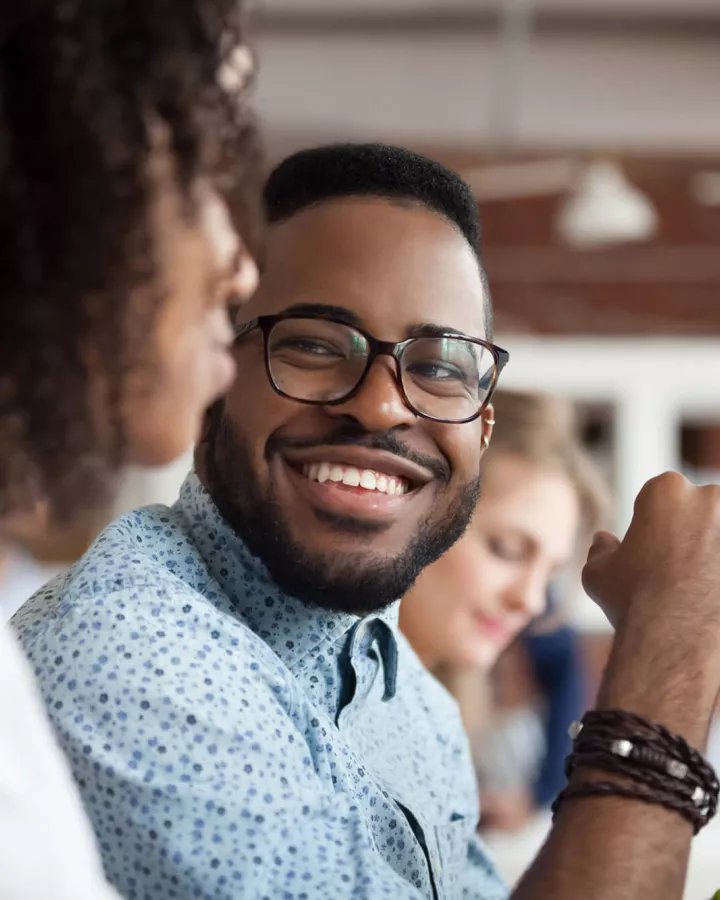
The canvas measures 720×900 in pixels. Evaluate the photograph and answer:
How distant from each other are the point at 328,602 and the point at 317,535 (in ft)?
0.16

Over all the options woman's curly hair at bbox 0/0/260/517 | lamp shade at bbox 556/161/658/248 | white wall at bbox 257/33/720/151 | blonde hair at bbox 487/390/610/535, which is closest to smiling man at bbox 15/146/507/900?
woman's curly hair at bbox 0/0/260/517

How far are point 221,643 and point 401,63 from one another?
344 cm

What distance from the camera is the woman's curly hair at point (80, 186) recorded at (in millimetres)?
628

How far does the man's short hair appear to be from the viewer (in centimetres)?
94

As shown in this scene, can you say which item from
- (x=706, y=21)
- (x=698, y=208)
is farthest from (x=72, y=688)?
(x=706, y=21)

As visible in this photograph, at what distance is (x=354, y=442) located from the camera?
2.93 feet

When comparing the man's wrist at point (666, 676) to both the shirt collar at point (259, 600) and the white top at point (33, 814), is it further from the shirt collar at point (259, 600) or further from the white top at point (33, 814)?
the white top at point (33, 814)

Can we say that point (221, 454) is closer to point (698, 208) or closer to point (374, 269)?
point (374, 269)

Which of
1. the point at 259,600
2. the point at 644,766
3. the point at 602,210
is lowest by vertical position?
the point at 644,766

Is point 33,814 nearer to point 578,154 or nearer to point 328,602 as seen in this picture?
point 328,602

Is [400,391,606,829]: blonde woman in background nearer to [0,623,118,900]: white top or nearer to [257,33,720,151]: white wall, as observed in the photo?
[0,623,118,900]: white top

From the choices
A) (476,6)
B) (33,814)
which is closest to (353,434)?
(33,814)

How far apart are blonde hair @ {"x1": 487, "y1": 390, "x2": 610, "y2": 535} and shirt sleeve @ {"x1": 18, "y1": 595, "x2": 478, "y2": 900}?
40.9 inches

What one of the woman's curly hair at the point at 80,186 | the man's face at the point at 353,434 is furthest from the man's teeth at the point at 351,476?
the woman's curly hair at the point at 80,186
